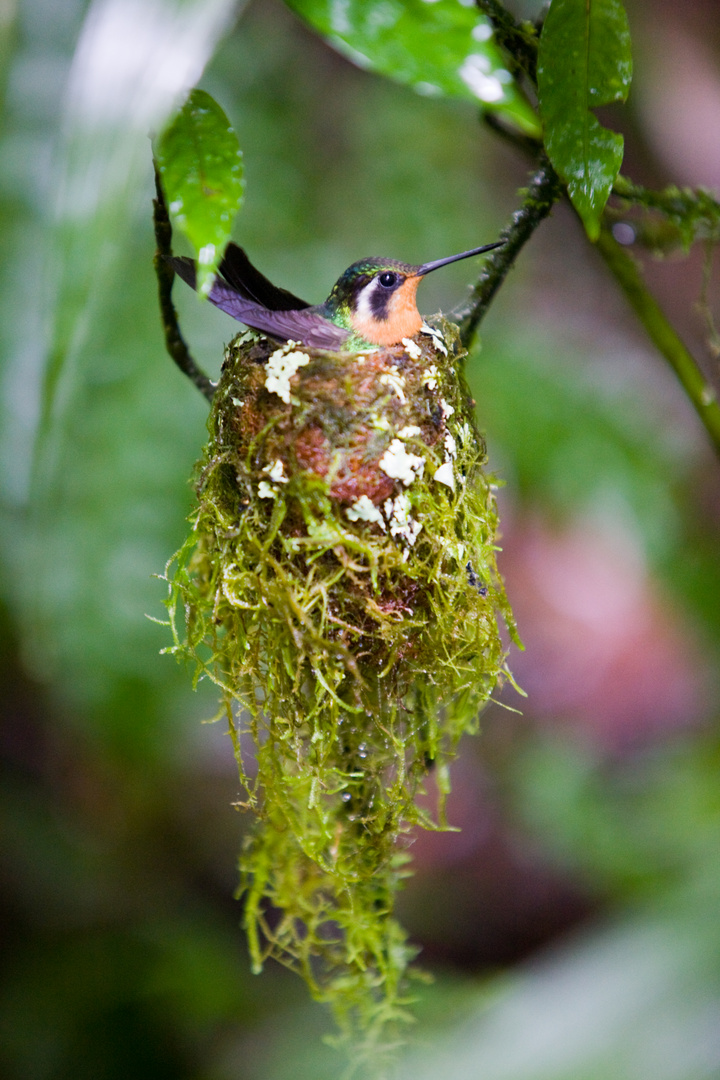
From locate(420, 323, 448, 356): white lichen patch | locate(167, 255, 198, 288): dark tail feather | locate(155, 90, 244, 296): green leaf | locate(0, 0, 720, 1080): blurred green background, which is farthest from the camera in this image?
locate(0, 0, 720, 1080): blurred green background

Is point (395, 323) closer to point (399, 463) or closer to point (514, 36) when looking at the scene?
point (399, 463)

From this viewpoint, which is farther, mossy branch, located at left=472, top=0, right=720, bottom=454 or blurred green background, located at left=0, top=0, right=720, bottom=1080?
blurred green background, located at left=0, top=0, right=720, bottom=1080

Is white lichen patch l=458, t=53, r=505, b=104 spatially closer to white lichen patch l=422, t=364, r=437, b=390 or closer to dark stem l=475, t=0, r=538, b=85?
dark stem l=475, t=0, r=538, b=85

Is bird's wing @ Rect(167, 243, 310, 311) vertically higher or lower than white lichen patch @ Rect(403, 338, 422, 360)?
lower

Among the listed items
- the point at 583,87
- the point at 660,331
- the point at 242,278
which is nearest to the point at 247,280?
the point at 242,278

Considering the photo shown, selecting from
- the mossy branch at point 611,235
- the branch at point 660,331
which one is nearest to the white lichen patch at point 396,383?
the mossy branch at point 611,235

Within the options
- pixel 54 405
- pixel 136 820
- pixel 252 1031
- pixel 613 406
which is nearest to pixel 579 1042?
pixel 54 405

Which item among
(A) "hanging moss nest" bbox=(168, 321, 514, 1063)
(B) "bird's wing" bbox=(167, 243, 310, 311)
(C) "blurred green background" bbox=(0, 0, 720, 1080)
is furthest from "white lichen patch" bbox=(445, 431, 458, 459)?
(C) "blurred green background" bbox=(0, 0, 720, 1080)

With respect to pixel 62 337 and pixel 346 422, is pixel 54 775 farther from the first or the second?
pixel 62 337
